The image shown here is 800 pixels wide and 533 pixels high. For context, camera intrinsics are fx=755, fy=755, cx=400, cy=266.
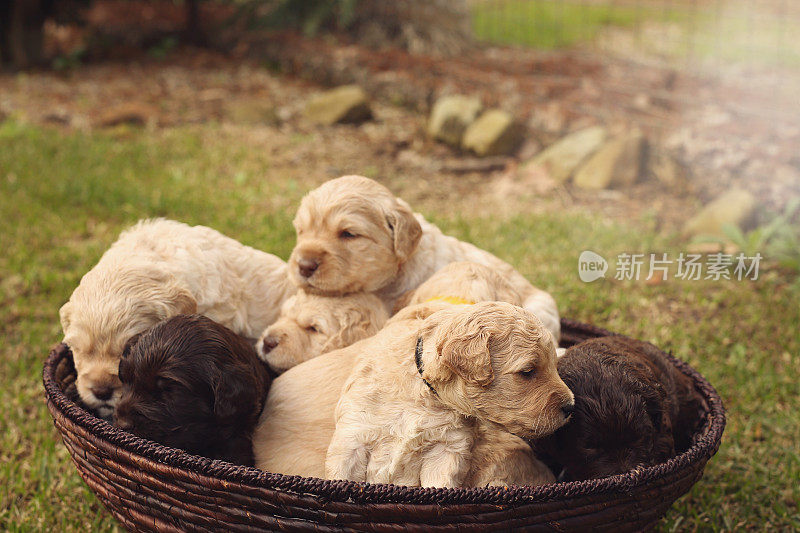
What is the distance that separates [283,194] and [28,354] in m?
3.44

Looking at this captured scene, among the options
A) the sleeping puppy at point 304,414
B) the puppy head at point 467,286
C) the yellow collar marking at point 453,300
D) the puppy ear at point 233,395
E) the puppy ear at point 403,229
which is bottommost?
the sleeping puppy at point 304,414

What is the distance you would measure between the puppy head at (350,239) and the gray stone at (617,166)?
17.2 ft

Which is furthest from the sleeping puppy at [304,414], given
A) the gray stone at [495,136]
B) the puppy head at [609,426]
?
the gray stone at [495,136]

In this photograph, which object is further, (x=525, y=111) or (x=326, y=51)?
(x=326, y=51)

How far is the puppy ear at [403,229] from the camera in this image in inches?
143

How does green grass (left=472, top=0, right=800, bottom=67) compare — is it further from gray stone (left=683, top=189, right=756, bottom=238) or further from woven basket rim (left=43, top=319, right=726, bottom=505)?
woven basket rim (left=43, top=319, right=726, bottom=505)

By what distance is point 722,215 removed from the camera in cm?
711

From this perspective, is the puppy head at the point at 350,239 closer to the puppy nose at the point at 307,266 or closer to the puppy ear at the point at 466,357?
the puppy nose at the point at 307,266

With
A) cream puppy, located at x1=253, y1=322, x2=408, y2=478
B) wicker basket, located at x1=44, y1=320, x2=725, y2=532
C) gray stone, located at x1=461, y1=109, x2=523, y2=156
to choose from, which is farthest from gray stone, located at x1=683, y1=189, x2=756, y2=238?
cream puppy, located at x1=253, y1=322, x2=408, y2=478

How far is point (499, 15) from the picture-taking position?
12.2 meters

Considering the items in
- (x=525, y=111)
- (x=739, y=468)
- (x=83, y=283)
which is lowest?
(x=739, y=468)

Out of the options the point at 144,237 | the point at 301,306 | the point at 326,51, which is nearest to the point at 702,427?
the point at 301,306

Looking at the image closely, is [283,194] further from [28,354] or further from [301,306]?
[301,306]

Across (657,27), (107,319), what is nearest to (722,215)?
(657,27)
